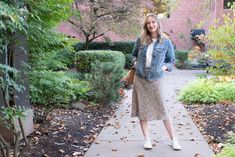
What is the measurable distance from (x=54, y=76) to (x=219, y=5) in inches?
734

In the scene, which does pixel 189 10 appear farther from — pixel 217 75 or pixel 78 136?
pixel 78 136

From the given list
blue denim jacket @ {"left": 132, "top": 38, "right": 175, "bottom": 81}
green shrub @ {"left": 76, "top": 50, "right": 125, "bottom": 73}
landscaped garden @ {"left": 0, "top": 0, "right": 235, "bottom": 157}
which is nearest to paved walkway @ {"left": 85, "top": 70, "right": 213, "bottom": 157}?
landscaped garden @ {"left": 0, "top": 0, "right": 235, "bottom": 157}

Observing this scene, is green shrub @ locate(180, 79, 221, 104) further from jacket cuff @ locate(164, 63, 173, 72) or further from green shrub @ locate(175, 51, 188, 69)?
green shrub @ locate(175, 51, 188, 69)

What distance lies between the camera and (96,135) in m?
6.38

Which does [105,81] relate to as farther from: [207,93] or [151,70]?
[151,70]

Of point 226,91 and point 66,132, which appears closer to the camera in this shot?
point 66,132

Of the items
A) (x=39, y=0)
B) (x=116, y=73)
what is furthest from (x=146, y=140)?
(x=116, y=73)

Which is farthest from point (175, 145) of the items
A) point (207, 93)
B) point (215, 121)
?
point (207, 93)

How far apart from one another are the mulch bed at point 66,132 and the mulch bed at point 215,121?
182 centimetres

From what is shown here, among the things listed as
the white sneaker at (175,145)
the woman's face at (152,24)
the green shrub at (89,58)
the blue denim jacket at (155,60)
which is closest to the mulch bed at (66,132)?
the white sneaker at (175,145)

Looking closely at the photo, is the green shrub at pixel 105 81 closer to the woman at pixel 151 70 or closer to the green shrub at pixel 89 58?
the woman at pixel 151 70

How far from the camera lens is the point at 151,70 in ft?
17.4

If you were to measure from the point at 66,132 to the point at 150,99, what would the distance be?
1706 millimetres

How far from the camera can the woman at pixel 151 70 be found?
210 inches
